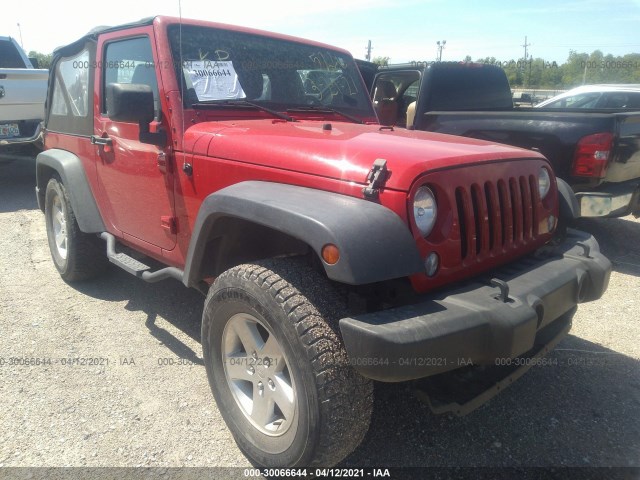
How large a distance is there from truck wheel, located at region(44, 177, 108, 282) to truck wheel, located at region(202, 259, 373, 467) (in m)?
2.13

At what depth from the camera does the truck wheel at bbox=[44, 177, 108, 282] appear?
160 inches

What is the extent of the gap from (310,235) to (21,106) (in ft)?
24.9

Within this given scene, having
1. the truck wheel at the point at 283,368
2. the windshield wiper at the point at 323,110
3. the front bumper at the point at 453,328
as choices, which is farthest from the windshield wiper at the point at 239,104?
the front bumper at the point at 453,328

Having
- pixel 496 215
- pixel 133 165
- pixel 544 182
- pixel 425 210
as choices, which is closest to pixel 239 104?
pixel 133 165

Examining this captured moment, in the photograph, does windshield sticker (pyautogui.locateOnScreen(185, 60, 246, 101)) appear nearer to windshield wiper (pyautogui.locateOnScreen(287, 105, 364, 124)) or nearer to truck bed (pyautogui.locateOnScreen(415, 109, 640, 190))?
windshield wiper (pyautogui.locateOnScreen(287, 105, 364, 124))

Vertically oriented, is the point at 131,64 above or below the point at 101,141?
above

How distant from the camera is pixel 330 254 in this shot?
184 cm

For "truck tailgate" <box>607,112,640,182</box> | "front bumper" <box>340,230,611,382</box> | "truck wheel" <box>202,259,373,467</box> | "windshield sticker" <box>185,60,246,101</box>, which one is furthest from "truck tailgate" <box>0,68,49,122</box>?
"front bumper" <box>340,230,611,382</box>

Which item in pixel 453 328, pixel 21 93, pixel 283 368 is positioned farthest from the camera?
pixel 21 93

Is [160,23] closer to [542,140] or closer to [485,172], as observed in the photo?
[485,172]

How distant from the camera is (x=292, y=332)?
1949mm

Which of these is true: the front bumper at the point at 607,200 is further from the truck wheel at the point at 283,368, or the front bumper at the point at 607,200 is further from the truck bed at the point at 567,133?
the truck wheel at the point at 283,368

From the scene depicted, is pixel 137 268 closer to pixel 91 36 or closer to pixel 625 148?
pixel 91 36

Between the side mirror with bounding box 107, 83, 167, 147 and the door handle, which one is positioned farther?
the door handle
